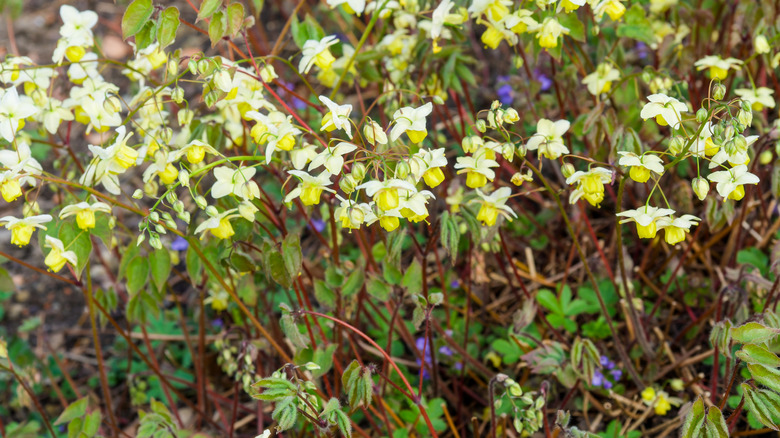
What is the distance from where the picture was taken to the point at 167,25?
1.59 metres

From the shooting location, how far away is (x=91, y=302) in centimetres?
189

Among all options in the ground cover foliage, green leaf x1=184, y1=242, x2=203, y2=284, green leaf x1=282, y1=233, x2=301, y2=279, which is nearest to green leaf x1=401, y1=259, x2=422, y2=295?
the ground cover foliage

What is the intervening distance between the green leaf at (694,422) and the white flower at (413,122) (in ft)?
2.64

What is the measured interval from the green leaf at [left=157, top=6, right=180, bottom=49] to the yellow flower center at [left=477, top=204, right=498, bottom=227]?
853 millimetres

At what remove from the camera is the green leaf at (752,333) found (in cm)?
142

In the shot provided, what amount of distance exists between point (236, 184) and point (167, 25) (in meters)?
0.40

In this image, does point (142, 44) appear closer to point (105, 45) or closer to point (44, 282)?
point (44, 282)

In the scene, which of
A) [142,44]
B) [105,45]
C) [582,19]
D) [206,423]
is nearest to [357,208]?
[142,44]

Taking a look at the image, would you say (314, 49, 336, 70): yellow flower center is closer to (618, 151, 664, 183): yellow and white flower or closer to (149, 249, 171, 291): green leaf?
(149, 249, 171, 291): green leaf

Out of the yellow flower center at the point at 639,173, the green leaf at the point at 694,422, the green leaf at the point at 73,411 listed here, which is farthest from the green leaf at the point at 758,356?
the green leaf at the point at 73,411

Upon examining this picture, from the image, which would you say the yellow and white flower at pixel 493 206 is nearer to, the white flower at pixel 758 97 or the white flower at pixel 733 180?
the white flower at pixel 733 180

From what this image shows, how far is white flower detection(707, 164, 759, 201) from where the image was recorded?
1481mm

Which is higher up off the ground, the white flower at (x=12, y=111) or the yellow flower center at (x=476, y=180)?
the white flower at (x=12, y=111)

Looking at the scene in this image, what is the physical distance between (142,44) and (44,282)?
6.68ft
